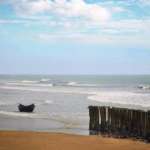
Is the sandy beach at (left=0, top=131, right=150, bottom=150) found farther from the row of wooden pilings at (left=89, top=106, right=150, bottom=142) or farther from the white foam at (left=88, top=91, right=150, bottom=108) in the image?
the white foam at (left=88, top=91, right=150, bottom=108)

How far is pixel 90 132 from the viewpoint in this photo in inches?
725

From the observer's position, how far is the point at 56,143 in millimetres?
14273

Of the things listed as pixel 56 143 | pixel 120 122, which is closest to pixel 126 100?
pixel 120 122

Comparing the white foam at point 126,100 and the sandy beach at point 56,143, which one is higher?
the sandy beach at point 56,143

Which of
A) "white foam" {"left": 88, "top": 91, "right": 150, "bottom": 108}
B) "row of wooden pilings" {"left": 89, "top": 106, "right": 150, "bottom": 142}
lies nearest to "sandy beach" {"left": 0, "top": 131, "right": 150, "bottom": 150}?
"row of wooden pilings" {"left": 89, "top": 106, "right": 150, "bottom": 142}

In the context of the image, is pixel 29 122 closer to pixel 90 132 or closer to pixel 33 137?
pixel 90 132

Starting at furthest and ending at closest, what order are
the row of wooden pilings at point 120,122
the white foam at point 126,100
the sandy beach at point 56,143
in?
the white foam at point 126,100 < the row of wooden pilings at point 120,122 < the sandy beach at point 56,143

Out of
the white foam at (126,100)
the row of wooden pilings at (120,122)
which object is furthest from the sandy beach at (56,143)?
the white foam at (126,100)

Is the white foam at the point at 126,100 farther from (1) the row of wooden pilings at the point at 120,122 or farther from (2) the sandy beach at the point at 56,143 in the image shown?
(2) the sandy beach at the point at 56,143

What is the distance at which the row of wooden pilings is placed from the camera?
665 inches

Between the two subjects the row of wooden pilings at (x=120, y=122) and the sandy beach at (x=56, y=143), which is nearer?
the sandy beach at (x=56, y=143)

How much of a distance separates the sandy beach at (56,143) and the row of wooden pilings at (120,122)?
122 cm

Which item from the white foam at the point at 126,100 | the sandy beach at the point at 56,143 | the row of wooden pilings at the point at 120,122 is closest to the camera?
the sandy beach at the point at 56,143

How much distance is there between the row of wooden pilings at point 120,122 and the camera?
16.9m
